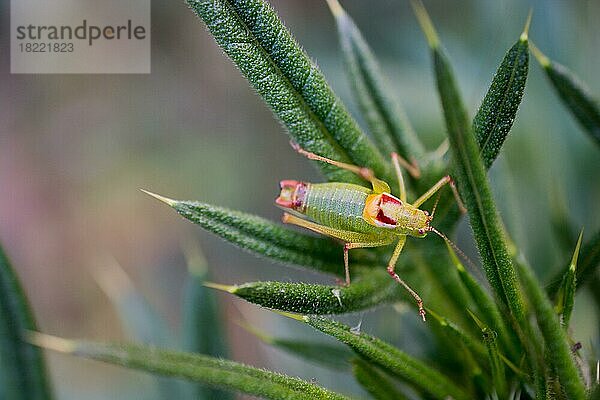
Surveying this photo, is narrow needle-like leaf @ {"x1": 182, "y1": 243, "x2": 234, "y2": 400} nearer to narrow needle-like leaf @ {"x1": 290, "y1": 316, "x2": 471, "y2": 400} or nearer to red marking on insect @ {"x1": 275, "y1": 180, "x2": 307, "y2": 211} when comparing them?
red marking on insect @ {"x1": 275, "y1": 180, "x2": 307, "y2": 211}

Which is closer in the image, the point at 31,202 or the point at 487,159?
the point at 487,159

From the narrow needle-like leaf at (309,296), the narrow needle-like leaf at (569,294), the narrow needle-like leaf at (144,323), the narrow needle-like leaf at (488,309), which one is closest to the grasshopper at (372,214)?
the narrow needle-like leaf at (309,296)

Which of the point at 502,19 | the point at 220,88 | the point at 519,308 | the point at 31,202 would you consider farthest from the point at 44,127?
the point at 519,308

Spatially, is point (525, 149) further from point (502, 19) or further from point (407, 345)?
point (407, 345)

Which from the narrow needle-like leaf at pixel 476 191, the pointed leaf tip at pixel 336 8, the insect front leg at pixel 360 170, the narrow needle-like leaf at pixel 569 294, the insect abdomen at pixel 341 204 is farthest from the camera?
the pointed leaf tip at pixel 336 8

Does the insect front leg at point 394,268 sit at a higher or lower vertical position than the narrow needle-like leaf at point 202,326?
higher

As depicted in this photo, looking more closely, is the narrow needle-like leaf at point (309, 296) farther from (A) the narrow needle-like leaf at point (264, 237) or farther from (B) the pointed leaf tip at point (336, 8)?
(B) the pointed leaf tip at point (336, 8)

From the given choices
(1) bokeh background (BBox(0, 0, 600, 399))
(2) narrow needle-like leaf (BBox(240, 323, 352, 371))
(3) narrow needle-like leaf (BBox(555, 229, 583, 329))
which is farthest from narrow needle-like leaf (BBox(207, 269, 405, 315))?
(1) bokeh background (BBox(0, 0, 600, 399))

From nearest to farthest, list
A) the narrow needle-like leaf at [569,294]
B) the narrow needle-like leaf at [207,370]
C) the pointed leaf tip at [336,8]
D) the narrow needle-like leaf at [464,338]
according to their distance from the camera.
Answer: the narrow needle-like leaf at [207,370], the narrow needle-like leaf at [569,294], the narrow needle-like leaf at [464,338], the pointed leaf tip at [336,8]
